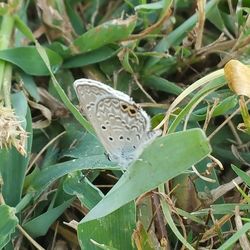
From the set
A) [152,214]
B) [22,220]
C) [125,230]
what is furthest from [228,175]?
[22,220]

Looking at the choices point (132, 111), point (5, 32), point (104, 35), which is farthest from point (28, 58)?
point (132, 111)

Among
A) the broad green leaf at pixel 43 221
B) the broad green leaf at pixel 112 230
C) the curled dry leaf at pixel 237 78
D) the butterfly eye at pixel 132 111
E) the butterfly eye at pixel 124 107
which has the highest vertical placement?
the butterfly eye at pixel 124 107

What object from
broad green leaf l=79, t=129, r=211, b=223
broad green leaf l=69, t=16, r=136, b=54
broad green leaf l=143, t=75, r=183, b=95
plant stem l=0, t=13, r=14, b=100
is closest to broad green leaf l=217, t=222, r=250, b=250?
broad green leaf l=79, t=129, r=211, b=223

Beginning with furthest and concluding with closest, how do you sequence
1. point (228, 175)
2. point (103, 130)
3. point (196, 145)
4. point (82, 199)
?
point (228, 175)
point (82, 199)
point (103, 130)
point (196, 145)

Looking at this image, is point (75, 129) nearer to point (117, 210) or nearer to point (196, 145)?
point (117, 210)

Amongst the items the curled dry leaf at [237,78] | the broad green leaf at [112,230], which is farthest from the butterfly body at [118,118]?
the curled dry leaf at [237,78]

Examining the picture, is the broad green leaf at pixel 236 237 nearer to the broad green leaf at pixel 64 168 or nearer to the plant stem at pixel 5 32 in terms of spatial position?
the broad green leaf at pixel 64 168

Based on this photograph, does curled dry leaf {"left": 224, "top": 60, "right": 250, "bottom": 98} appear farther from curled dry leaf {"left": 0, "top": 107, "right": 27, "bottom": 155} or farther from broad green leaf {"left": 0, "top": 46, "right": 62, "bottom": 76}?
broad green leaf {"left": 0, "top": 46, "right": 62, "bottom": 76}

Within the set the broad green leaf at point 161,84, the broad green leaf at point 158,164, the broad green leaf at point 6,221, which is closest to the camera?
the broad green leaf at point 158,164
